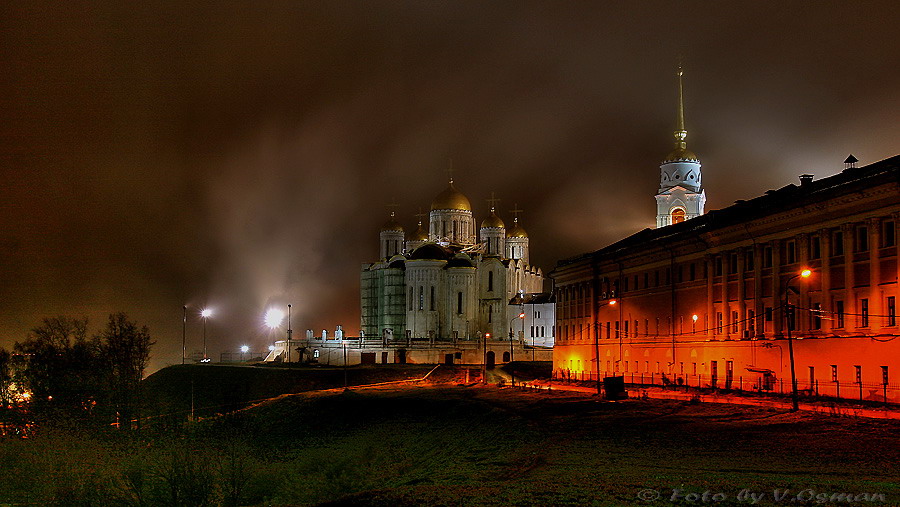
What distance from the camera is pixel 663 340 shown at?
213 ft

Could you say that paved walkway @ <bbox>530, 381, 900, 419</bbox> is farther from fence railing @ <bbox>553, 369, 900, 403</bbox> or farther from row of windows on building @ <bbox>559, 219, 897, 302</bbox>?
row of windows on building @ <bbox>559, 219, 897, 302</bbox>

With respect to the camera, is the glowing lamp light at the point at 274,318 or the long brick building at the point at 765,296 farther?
the glowing lamp light at the point at 274,318

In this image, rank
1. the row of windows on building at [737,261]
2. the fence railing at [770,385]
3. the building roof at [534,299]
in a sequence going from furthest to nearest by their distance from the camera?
the building roof at [534,299], the row of windows on building at [737,261], the fence railing at [770,385]

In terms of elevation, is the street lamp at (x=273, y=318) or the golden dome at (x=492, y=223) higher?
the golden dome at (x=492, y=223)

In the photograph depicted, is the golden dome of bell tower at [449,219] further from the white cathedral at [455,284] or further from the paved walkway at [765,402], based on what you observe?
the paved walkway at [765,402]

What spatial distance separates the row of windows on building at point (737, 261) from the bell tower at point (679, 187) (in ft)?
129

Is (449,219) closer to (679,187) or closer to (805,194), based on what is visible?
(679,187)

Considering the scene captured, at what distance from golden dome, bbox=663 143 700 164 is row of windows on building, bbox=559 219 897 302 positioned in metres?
43.9

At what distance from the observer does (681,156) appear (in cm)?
12288

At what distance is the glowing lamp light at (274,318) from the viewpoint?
423ft

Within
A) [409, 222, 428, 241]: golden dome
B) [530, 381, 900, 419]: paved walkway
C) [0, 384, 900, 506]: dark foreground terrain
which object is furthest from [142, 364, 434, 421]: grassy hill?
[409, 222, 428, 241]: golden dome

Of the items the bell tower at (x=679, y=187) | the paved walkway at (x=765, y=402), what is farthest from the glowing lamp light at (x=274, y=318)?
the paved walkway at (x=765, y=402)

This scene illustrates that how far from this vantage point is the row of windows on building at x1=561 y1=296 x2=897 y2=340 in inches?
1680

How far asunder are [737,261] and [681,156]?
6980cm
